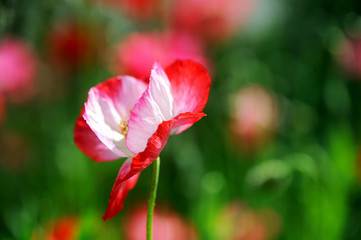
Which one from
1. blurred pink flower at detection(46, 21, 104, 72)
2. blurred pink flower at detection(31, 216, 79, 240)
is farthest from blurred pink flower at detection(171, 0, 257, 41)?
blurred pink flower at detection(31, 216, 79, 240)

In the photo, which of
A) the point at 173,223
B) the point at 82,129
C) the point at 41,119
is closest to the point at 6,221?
the point at 173,223

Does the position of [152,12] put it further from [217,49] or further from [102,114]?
[102,114]

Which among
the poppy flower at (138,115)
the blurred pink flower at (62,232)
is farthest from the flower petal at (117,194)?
the blurred pink flower at (62,232)

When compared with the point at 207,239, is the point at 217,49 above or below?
above

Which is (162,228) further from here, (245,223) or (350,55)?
(350,55)

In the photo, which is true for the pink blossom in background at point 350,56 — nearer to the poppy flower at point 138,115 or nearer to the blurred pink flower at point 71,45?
the blurred pink flower at point 71,45

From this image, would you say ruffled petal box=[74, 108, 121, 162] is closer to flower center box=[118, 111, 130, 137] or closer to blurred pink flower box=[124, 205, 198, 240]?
flower center box=[118, 111, 130, 137]

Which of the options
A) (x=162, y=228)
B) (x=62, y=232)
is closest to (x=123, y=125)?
(x=62, y=232)
